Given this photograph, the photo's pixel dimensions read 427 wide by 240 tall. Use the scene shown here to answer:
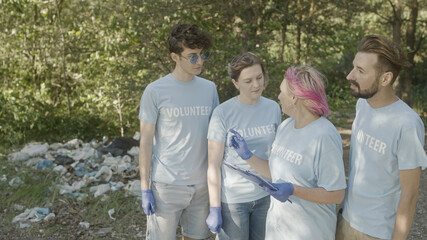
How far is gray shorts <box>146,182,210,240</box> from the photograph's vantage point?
2.52 meters

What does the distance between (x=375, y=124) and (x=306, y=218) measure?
54 centimetres

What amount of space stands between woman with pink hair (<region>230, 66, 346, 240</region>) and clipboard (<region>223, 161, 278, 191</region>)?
27mm

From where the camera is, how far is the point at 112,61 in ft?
25.1

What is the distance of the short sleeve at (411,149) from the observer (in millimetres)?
1715

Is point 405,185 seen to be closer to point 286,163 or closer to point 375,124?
point 375,124

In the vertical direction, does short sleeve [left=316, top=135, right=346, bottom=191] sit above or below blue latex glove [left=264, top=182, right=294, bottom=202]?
above

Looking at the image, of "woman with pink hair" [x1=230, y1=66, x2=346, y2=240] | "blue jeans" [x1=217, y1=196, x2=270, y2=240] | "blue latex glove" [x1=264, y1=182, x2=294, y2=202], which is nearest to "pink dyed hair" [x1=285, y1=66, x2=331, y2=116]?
"woman with pink hair" [x1=230, y1=66, x2=346, y2=240]

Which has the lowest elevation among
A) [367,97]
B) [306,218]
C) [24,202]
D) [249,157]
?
[24,202]

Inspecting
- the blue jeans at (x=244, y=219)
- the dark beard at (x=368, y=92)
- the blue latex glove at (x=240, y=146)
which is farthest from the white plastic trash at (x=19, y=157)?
the dark beard at (x=368, y=92)

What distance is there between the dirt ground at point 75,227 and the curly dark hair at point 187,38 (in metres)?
2.52

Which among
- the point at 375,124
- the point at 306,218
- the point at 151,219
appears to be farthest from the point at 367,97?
the point at 151,219

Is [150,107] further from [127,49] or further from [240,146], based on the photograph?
[127,49]

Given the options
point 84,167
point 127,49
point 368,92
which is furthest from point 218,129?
point 127,49

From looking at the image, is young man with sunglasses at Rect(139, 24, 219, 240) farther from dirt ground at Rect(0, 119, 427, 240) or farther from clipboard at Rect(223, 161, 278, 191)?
dirt ground at Rect(0, 119, 427, 240)
